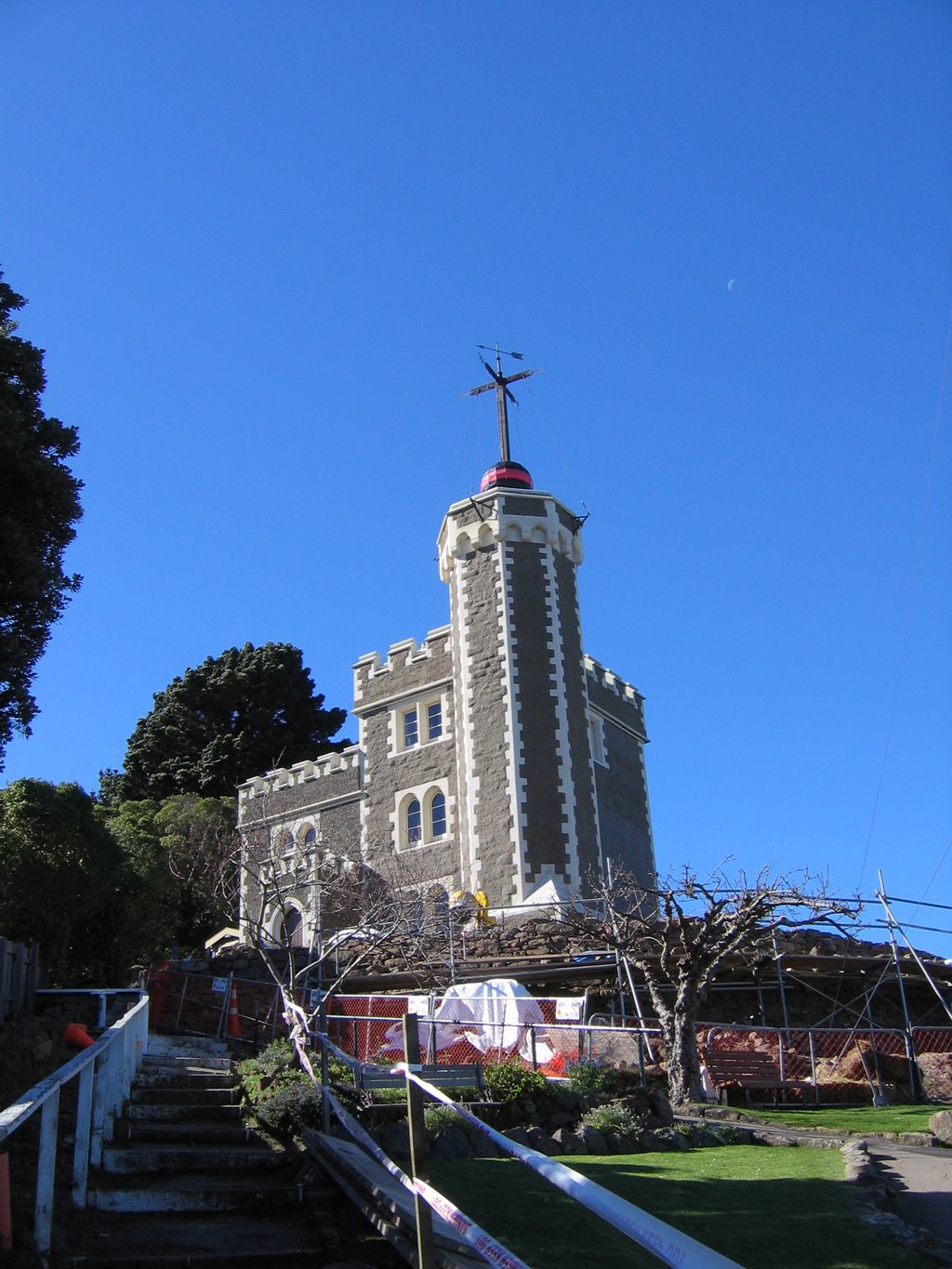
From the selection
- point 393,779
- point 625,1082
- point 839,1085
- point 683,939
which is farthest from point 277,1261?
point 393,779

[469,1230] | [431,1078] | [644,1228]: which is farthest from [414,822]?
[644,1228]

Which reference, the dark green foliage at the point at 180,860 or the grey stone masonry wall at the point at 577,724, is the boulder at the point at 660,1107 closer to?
the dark green foliage at the point at 180,860

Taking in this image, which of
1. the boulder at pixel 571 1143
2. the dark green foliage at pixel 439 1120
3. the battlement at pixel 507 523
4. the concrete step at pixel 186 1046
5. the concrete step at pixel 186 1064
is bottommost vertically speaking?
the boulder at pixel 571 1143

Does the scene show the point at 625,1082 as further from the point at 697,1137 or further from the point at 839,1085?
the point at 839,1085

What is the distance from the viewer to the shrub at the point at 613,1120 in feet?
40.3

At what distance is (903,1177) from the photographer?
10039mm

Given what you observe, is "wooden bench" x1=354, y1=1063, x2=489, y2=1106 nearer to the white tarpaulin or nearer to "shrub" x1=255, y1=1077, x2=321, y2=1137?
"shrub" x1=255, y1=1077, x2=321, y2=1137

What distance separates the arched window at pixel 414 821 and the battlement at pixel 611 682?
6.12 metres

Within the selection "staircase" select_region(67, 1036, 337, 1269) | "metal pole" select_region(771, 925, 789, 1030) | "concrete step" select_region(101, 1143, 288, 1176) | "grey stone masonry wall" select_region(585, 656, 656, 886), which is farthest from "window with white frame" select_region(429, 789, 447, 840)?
"concrete step" select_region(101, 1143, 288, 1176)

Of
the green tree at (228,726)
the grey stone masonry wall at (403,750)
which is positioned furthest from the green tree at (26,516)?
the green tree at (228,726)

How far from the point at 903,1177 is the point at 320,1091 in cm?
502

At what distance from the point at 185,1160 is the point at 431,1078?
4468mm

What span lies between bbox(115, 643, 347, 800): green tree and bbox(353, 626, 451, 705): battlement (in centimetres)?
1300

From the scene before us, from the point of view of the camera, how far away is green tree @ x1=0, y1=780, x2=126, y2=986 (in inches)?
772
